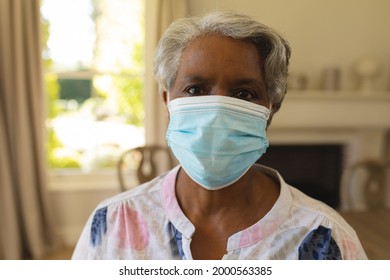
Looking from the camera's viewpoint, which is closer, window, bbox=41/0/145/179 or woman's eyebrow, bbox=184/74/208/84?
woman's eyebrow, bbox=184/74/208/84

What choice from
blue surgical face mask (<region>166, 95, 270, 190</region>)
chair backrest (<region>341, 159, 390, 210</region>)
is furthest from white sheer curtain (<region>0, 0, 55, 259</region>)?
chair backrest (<region>341, 159, 390, 210</region>)

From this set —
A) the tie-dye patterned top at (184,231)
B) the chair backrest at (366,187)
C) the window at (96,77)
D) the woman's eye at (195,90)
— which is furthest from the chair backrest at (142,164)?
the chair backrest at (366,187)

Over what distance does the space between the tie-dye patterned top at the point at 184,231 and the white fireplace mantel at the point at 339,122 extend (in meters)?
0.21

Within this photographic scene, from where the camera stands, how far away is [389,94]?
73cm

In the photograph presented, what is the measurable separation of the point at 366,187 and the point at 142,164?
0.57m

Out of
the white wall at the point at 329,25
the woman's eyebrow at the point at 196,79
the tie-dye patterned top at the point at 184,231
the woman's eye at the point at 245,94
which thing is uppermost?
the white wall at the point at 329,25

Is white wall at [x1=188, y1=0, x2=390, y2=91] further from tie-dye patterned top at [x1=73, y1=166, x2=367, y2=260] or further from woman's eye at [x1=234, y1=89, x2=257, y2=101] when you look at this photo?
tie-dye patterned top at [x1=73, y1=166, x2=367, y2=260]

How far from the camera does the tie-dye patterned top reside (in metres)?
0.54

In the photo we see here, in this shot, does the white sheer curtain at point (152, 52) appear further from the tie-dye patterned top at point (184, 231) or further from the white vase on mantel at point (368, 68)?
the white vase on mantel at point (368, 68)

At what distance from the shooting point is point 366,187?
749 millimetres

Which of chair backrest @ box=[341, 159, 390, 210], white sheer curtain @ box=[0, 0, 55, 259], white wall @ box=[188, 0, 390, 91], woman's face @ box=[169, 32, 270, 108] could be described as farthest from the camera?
white sheer curtain @ box=[0, 0, 55, 259]

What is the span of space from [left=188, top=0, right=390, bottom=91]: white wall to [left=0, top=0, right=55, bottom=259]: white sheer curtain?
739 mm

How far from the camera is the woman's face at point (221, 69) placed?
18.5 inches

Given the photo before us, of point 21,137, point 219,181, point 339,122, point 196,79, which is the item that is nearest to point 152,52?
point 196,79
